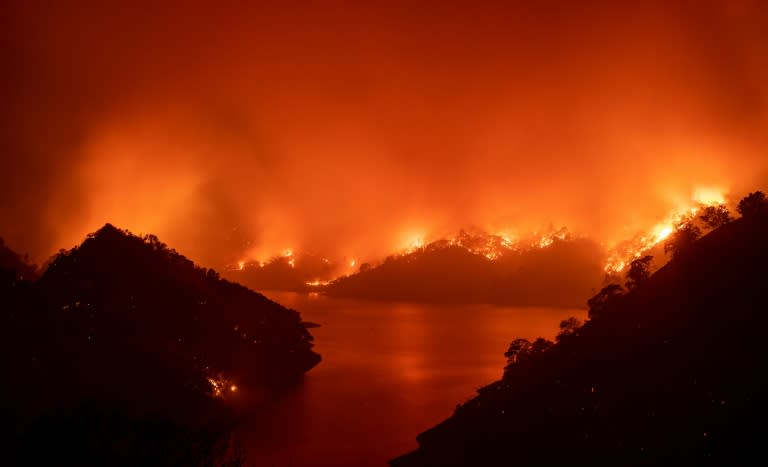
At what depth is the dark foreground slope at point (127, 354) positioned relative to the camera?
1353 cm

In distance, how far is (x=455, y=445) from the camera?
35000mm

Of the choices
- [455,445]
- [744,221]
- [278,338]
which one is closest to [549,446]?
[455,445]

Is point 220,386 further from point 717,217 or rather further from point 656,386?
point 717,217

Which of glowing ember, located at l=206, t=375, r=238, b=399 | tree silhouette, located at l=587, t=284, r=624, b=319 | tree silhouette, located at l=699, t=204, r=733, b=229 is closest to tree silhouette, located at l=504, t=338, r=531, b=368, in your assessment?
tree silhouette, located at l=587, t=284, r=624, b=319

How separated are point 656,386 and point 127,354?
38409 millimetres

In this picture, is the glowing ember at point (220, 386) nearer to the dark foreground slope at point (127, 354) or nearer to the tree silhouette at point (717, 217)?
the dark foreground slope at point (127, 354)

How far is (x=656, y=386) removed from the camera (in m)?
27.6

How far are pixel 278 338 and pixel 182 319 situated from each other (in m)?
18.7

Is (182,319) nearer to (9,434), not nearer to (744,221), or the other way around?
(9,434)

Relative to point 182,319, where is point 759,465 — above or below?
below

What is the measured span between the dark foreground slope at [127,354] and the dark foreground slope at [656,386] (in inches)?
687

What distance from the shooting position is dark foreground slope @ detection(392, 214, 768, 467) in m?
23.2

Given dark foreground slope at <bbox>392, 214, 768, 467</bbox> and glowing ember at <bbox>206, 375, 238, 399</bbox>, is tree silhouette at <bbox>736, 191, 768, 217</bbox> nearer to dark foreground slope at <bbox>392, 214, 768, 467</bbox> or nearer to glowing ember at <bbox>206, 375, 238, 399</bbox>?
dark foreground slope at <bbox>392, 214, 768, 467</bbox>

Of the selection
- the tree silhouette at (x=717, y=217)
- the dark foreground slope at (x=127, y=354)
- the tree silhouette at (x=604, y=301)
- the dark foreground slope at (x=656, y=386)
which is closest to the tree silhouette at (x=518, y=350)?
the dark foreground slope at (x=656, y=386)
